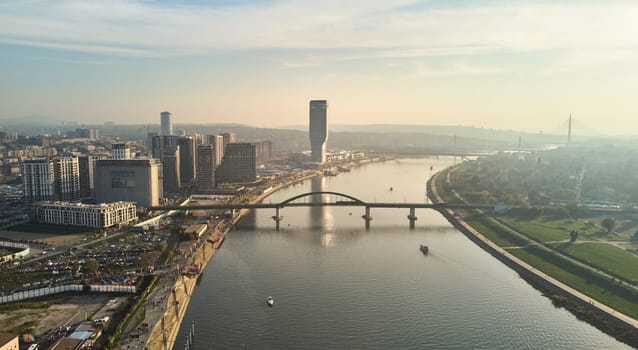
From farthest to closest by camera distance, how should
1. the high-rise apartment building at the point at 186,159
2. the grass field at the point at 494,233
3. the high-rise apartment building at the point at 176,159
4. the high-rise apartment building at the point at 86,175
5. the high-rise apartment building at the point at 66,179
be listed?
the high-rise apartment building at the point at 186,159, the high-rise apartment building at the point at 176,159, the high-rise apartment building at the point at 86,175, the high-rise apartment building at the point at 66,179, the grass field at the point at 494,233

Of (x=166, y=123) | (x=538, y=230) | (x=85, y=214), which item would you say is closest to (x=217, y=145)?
(x=85, y=214)

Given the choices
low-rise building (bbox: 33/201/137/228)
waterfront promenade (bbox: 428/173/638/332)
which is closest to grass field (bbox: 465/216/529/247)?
waterfront promenade (bbox: 428/173/638/332)

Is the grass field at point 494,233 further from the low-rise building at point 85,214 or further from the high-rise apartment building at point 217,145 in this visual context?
the high-rise apartment building at point 217,145

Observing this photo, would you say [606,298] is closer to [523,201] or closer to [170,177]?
[523,201]

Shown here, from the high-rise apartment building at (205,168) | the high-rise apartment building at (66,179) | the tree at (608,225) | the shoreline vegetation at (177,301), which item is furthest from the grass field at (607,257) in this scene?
the high-rise apartment building at (66,179)

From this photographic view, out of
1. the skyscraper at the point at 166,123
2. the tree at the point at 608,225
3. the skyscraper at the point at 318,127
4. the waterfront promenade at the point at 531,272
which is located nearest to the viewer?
the waterfront promenade at the point at 531,272

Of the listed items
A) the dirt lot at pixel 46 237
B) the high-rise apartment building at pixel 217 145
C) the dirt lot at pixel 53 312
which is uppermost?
the high-rise apartment building at pixel 217 145

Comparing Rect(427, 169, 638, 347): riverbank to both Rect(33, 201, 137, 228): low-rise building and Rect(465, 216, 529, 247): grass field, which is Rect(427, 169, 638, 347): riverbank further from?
Rect(33, 201, 137, 228): low-rise building
